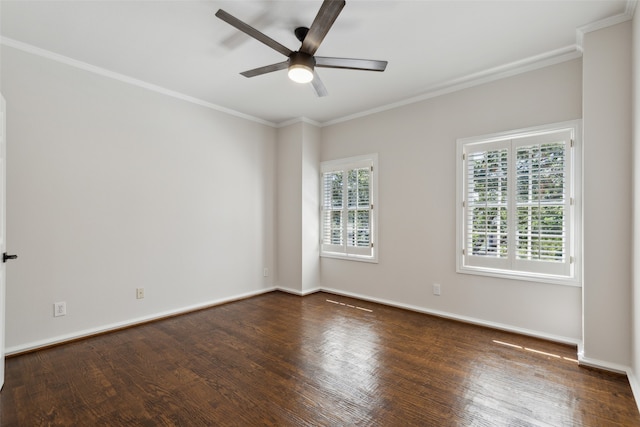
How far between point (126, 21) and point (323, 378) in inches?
126

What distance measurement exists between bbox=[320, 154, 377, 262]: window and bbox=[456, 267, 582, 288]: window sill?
1.29 metres

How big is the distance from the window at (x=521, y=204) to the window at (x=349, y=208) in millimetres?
1245

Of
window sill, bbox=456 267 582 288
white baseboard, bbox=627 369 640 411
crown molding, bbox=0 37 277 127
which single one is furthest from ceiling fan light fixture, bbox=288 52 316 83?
white baseboard, bbox=627 369 640 411

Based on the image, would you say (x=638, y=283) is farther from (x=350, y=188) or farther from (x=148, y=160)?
(x=148, y=160)

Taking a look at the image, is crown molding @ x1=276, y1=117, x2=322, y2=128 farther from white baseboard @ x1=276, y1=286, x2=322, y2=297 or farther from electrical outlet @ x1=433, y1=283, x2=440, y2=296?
electrical outlet @ x1=433, y1=283, x2=440, y2=296

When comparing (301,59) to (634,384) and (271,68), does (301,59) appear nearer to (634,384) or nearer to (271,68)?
(271,68)

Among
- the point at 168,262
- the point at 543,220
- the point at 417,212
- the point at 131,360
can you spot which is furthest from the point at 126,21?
the point at 543,220

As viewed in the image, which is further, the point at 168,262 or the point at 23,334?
the point at 168,262

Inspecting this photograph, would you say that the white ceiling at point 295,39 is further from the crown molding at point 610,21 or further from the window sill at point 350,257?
the window sill at point 350,257

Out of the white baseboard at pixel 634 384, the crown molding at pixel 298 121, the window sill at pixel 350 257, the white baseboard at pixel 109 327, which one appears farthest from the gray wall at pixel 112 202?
the white baseboard at pixel 634 384

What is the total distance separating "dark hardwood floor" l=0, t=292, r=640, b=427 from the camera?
1894 mm

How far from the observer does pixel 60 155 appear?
2963 millimetres

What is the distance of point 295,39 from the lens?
8.85 feet

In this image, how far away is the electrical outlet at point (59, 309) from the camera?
2926 millimetres
